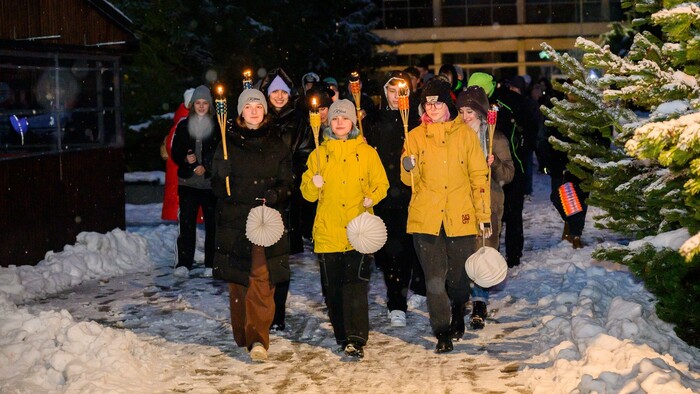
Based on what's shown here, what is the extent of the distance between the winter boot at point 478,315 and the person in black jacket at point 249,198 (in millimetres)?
1834

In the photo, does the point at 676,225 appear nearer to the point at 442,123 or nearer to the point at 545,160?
the point at 442,123

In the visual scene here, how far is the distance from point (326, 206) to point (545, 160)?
5.54 m

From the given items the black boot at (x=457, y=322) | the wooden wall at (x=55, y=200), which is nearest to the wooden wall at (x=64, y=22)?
the wooden wall at (x=55, y=200)

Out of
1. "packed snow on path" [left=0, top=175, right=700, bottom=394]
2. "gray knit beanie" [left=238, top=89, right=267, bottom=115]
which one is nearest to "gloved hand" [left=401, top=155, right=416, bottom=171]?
"gray knit beanie" [left=238, top=89, right=267, bottom=115]

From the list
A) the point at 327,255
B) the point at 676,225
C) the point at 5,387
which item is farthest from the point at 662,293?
the point at 5,387

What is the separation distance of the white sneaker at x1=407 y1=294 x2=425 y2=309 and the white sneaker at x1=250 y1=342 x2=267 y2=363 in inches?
96.5

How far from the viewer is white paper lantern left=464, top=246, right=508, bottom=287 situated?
27.2ft

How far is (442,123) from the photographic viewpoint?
8.62 m

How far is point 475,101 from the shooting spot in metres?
9.48

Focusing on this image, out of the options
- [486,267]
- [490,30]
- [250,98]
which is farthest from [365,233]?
[490,30]

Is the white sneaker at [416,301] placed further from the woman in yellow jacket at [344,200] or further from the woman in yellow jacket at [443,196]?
the woman in yellow jacket at [344,200]

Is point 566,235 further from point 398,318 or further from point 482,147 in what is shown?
point 398,318

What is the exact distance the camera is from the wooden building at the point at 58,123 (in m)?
12.7

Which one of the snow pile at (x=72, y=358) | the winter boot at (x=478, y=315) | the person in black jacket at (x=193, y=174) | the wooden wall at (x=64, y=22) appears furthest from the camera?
the wooden wall at (x=64, y=22)
